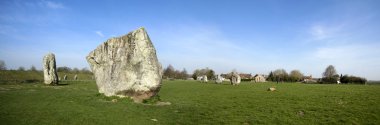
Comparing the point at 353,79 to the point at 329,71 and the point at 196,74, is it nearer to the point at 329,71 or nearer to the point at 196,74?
the point at 329,71

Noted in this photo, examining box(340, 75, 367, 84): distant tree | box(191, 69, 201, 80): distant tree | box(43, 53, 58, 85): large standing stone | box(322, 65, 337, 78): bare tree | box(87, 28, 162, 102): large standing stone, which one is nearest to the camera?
box(87, 28, 162, 102): large standing stone

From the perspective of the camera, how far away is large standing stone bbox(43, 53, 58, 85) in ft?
125

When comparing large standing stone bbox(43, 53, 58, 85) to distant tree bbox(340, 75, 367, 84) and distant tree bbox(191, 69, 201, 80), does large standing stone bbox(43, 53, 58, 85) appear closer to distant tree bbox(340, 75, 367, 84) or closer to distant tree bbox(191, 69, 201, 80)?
distant tree bbox(340, 75, 367, 84)

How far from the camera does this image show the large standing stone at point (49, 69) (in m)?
38.0

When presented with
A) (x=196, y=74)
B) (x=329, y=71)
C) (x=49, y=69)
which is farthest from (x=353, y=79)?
(x=196, y=74)

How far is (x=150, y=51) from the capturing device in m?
20.4

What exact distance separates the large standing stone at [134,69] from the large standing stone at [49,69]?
67.0 feet

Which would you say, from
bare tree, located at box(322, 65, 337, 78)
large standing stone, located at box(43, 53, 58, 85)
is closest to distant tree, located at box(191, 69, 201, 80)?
bare tree, located at box(322, 65, 337, 78)

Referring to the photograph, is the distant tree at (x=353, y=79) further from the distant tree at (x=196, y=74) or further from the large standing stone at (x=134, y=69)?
the large standing stone at (x=134, y=69)

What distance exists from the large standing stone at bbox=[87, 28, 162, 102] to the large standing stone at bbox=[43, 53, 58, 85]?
20.4 meters

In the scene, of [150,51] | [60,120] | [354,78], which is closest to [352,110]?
[150,51]

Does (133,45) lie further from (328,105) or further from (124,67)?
(328,105)

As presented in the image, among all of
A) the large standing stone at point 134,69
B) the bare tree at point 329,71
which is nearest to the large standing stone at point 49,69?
the large standing stone at point 134,69

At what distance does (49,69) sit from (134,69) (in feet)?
76.9
